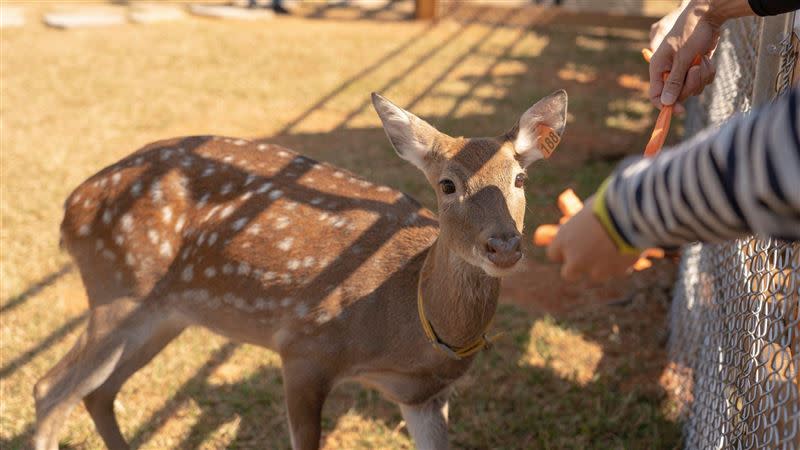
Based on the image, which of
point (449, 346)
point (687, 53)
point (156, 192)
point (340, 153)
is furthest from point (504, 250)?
point (340, 153)

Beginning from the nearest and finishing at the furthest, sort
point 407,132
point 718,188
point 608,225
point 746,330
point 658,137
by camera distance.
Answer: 1. point 718,188
2. point 608,225
3. point 658,137
4. point 746,330
5. point 407,132

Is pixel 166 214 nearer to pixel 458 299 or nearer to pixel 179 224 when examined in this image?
pixel 179 224

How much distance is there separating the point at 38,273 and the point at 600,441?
11.0 ft

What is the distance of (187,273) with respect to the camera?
11.9 feet

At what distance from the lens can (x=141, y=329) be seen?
363 centimetres

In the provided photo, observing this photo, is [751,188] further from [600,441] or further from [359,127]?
[359,127]

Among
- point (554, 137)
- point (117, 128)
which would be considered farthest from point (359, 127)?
point (554, 137)

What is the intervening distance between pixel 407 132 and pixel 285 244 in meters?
0.69

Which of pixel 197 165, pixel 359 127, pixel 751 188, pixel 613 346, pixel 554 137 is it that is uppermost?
pixel 751 188

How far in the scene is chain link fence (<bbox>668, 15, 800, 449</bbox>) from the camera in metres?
2.59

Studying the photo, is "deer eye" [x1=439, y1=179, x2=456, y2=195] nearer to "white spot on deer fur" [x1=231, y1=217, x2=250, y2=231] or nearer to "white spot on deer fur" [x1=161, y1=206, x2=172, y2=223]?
"white spot on deer fur" [x1=231, y1=217, x2=250, y2=231]

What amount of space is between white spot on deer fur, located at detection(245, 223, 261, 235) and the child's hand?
2.03 m

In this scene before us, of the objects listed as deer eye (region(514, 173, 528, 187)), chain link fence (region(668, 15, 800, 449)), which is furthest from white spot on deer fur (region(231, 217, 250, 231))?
chain link fence (region(668, 15, 800, 449))

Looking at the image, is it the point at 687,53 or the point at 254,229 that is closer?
the point at 687,53
